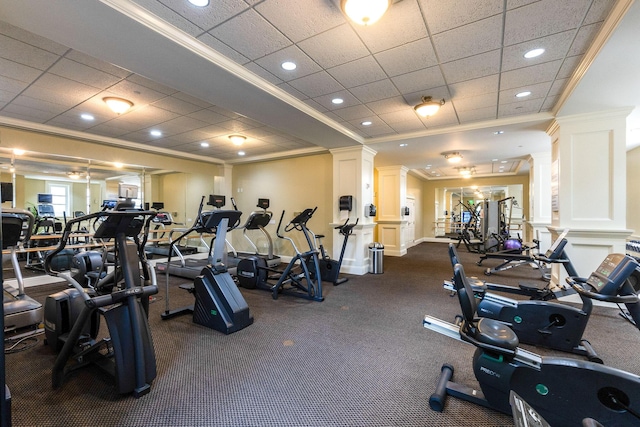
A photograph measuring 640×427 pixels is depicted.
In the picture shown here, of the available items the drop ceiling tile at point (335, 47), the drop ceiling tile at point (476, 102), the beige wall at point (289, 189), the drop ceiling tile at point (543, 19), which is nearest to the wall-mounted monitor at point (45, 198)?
the beige wall at point (289, 189)

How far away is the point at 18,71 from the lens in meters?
3.12

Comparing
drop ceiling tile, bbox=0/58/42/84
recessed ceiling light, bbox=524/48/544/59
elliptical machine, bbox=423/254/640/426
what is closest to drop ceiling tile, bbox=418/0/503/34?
recessed ceiling light, bbox=524/48/544/59

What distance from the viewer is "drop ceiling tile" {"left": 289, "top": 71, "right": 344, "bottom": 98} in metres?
3.24

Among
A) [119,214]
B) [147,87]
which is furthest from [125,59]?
[119,214]

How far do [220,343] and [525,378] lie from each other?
255 centimetres

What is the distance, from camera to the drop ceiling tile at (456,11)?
6.93 feet

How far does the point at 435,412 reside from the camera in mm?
1919

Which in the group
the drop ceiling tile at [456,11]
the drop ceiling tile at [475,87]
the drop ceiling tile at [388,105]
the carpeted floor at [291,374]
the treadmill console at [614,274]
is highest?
the drop ceiling tile at [456,11]

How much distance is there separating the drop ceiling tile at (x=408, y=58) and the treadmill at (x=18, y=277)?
3.70 m

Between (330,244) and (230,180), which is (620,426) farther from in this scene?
(230,180)

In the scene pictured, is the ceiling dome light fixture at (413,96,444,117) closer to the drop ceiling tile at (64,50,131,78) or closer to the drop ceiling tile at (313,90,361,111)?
the drop ceiling tile at (313,90,361,111)

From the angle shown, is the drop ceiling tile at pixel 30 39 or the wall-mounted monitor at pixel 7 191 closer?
the drop ceiling tile at pixel 30 39

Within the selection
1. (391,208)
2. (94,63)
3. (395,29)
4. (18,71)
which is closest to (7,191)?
(18,71)

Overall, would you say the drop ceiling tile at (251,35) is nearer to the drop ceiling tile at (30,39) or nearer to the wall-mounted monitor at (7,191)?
the drop ceiling tile at (30,39)
